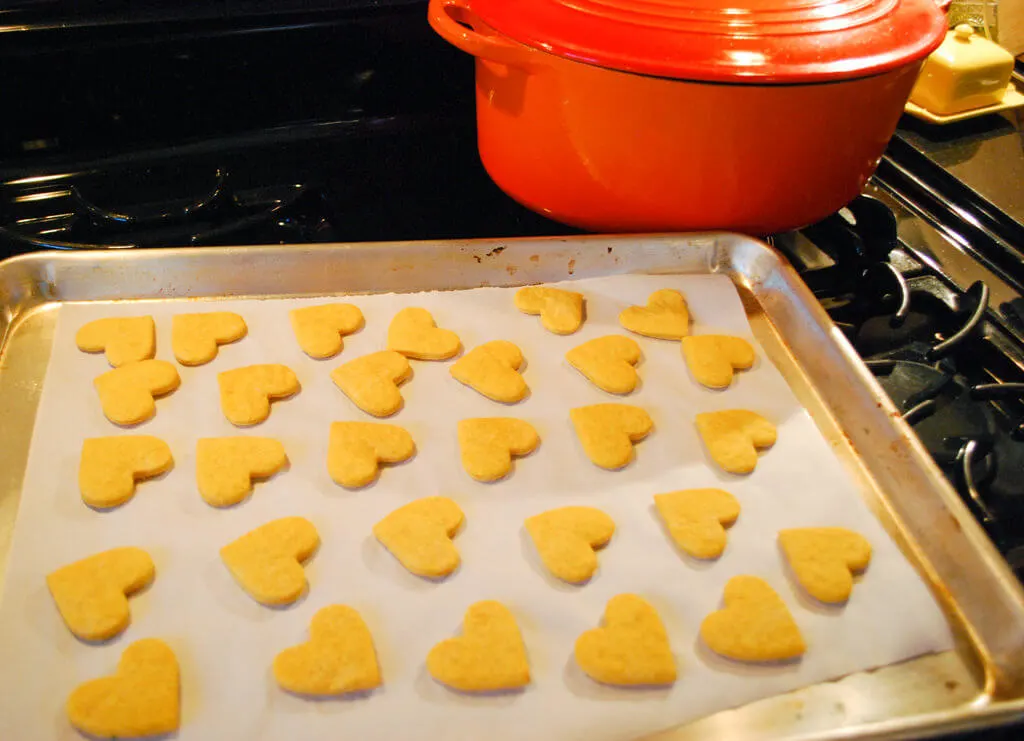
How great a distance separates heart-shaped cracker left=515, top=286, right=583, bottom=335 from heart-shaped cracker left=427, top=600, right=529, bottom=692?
1.13 ft

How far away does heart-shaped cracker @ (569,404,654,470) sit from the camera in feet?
2.44

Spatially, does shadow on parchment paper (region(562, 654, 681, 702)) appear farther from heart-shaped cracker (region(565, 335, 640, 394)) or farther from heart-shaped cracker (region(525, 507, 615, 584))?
heart-shaped cracker (region(565, 335, 640, 394))

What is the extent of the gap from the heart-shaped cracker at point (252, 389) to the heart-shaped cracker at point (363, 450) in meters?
→ 0.07

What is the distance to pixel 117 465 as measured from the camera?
70 cm

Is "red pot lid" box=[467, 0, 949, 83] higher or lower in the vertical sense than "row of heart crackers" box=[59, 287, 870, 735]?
higher

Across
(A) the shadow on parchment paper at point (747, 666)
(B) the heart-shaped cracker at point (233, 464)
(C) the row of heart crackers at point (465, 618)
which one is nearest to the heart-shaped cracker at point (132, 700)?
(C) the row of heart crackers at point (465, 618)

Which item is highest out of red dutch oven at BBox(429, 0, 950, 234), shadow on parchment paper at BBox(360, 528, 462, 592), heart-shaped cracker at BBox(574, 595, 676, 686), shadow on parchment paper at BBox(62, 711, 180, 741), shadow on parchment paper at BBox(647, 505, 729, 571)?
red dutch oven at BBox(429, 0, 950, 234)

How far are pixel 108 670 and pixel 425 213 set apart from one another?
28.4 inches

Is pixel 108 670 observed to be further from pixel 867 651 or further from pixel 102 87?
pixel 102 87

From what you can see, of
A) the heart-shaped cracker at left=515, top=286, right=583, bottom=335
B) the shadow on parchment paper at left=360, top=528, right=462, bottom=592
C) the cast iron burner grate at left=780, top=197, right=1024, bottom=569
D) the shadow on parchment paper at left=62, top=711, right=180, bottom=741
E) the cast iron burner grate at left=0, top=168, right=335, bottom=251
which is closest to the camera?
the shadow on parchment paper at left=62, top=711, right=180, bottom=741

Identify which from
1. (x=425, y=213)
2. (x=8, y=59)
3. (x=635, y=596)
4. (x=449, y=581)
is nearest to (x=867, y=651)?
(x=635, y=596)

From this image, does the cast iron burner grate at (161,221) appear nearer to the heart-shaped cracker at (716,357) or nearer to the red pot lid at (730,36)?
the red pot lid at (730,36)

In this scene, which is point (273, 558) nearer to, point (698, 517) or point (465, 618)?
point (465, 618)

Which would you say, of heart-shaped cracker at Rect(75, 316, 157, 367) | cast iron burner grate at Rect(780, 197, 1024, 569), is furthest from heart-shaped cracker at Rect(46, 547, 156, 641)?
cast iron burner grate at Rect(780, 197, 1024, 569)
